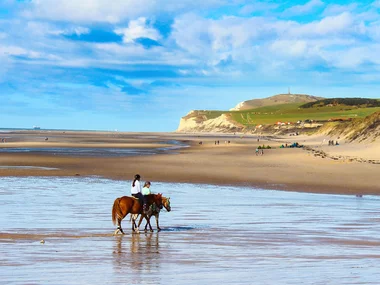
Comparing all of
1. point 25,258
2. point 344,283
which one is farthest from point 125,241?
point 344,283

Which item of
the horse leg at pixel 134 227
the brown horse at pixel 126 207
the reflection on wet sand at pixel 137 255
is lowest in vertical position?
the reflection on wet sand at pixel 137 255

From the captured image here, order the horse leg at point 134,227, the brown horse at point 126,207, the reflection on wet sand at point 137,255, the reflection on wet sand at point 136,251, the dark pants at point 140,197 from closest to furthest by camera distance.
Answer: the reflection on wet sand at point 137,255 → the reflection on wet sand at point 136,251 → the brown horse at point 126,207 → the horse leg at point 134,227 → the dark pants at point 140,197

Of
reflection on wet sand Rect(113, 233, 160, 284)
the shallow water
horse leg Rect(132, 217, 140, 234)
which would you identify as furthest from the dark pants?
reflection on wet sand Rect(113, 233, 160, 284)

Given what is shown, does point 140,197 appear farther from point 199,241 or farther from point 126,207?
point 199,241

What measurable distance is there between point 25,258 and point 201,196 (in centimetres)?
1666

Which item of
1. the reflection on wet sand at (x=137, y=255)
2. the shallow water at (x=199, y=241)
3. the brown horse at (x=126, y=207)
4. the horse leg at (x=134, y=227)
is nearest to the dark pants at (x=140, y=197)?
the brown horse at (x=126, y=207)

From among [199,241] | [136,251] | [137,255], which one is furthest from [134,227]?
[137,255]

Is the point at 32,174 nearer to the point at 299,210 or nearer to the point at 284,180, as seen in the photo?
the point at 284,180

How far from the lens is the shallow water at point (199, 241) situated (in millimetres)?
13156

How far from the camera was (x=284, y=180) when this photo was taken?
39.2 metres

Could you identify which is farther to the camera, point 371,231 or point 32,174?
point 32,174

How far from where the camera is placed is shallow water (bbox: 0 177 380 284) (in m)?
13.2

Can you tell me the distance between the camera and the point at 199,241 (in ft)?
58.9

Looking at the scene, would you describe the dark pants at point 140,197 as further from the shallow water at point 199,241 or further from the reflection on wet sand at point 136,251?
the reflection on wet sand at point 136,251
